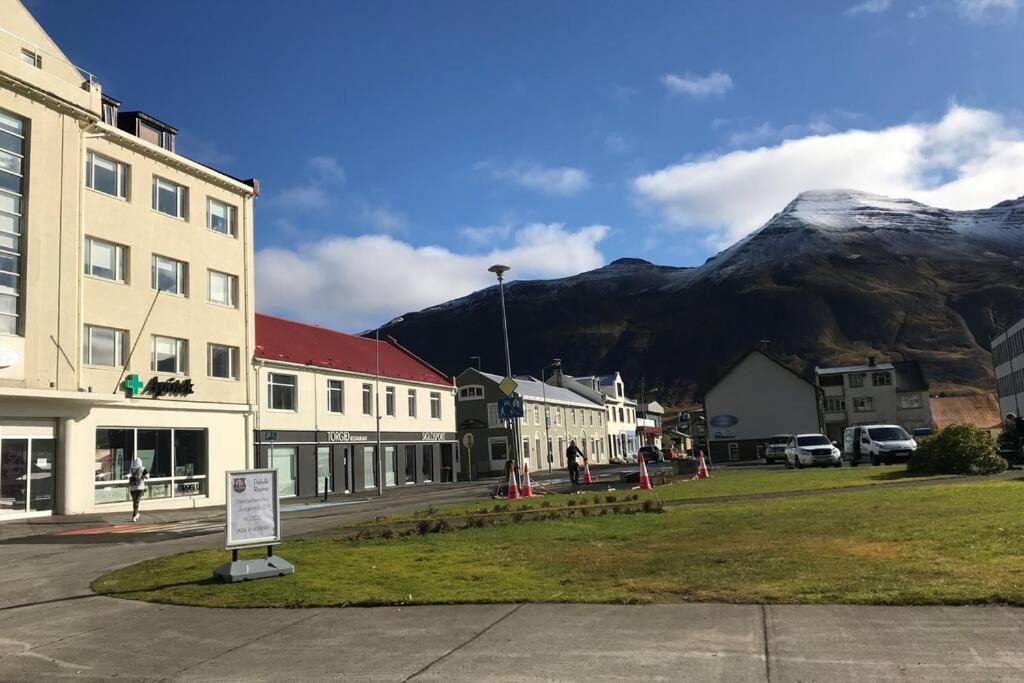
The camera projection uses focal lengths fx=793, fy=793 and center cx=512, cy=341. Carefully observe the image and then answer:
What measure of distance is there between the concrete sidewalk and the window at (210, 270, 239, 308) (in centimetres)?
2816

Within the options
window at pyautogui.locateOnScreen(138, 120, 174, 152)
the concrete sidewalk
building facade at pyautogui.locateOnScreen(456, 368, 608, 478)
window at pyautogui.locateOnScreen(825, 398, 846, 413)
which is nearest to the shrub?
the concrete sidewalk

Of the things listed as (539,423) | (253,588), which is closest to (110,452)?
(253,588)

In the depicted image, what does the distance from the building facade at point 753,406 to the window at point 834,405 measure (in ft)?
104

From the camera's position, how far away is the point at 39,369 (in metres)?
25.5

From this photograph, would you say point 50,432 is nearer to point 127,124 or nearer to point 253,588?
point 127,124

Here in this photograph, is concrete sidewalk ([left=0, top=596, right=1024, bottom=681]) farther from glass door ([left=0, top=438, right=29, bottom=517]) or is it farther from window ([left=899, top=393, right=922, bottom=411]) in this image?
window ([left=899, top=393, right=922, bottom=411])

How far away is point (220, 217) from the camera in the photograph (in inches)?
1400

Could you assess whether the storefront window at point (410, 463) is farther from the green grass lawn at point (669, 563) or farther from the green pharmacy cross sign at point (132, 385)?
the green grass lawn at point (669, 563)

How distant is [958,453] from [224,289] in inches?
1147

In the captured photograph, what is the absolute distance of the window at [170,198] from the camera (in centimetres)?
3200

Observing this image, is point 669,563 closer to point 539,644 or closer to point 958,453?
point 539,644

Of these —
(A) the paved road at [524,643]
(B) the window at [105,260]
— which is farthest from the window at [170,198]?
(A) the paved road at [524,643]

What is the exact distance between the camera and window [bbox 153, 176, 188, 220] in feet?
105

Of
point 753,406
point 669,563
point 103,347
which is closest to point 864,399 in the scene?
point 753,406
